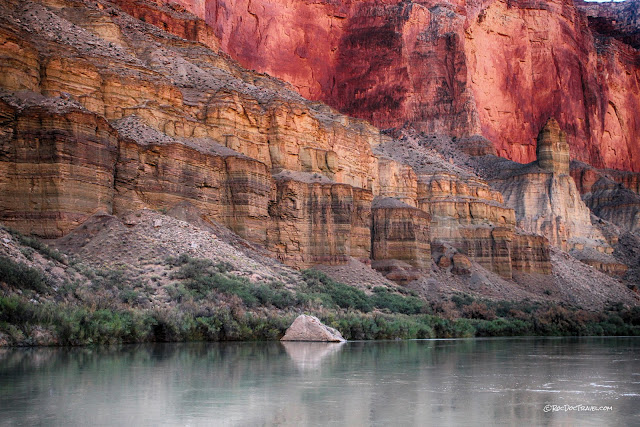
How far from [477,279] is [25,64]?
43341mm

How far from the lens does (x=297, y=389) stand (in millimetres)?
15867

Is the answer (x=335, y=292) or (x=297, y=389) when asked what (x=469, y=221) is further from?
(x=297, y=389)

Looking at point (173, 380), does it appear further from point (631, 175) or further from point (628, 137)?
point (628, 137)

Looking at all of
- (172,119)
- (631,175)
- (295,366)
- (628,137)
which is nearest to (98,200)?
(172,119)

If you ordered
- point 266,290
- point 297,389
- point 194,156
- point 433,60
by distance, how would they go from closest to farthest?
point 297,389
point 266,290
point 194,156
point 433,60

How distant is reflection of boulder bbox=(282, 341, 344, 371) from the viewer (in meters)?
21.5

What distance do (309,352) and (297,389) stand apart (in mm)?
10599

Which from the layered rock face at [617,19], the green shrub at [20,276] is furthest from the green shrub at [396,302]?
the layered rock face at [617,19]

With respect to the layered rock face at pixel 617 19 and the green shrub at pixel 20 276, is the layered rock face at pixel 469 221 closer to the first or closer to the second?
the green shrub at pixel 20 276

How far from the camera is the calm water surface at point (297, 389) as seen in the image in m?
12.5

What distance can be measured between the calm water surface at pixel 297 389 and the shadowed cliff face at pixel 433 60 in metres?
78.4

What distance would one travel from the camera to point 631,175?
132250 mm

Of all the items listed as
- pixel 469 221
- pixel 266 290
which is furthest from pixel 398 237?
pixel 266 290

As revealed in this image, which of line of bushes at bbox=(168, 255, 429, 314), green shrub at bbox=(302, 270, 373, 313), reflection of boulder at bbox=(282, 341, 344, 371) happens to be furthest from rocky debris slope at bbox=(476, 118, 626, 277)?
reflection of boulder at bbox=(282, 341, 344, 371)
